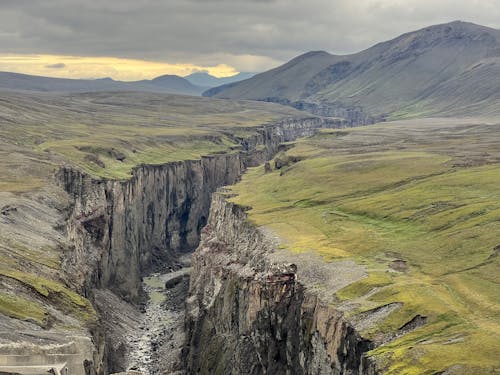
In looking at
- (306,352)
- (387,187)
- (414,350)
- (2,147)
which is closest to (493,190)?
(387,187)

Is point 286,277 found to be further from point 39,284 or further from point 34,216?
point 34,216

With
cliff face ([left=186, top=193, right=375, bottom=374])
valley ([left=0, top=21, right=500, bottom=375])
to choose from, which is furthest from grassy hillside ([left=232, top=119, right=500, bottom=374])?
cliff face ([left=186, top=193, right=375, bottom=374])

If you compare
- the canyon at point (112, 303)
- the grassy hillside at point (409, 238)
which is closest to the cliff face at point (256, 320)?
the canyon at point (112, 303)

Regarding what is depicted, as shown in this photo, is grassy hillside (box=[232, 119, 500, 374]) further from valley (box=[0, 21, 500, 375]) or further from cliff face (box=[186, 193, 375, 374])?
cliff face (box=[186, 193, 375, 374])

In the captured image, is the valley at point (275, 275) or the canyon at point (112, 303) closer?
the valley at point (275, 275)

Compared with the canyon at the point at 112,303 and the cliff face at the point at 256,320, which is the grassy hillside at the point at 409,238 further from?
the canyon at the point at 112,303

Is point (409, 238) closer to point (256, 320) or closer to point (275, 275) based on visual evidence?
point (275, 275)

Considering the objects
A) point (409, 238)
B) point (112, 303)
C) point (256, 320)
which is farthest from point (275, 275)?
point (112, 303)
